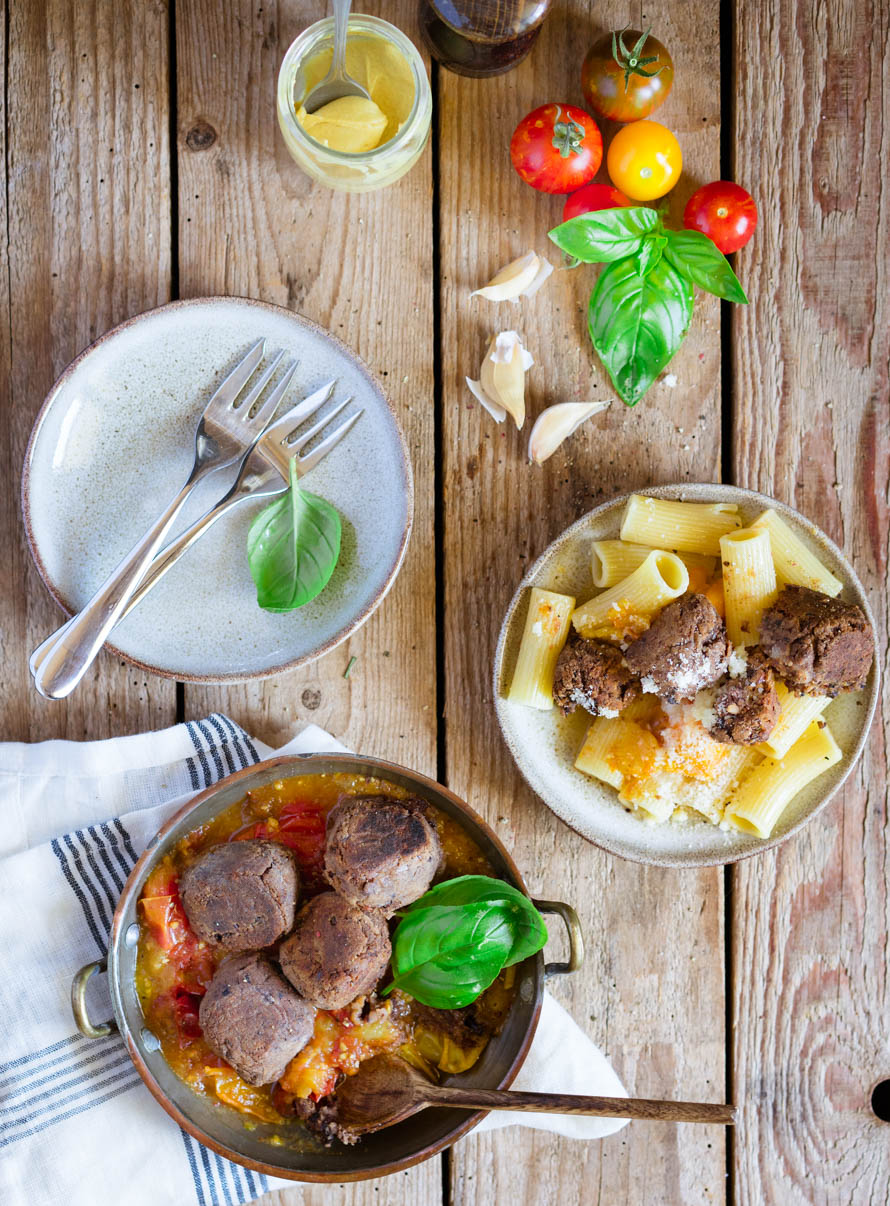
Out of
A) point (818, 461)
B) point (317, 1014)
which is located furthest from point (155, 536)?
point (818, 461)

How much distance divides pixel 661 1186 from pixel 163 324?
63.6 inches

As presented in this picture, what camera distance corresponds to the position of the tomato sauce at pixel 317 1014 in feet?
4.97

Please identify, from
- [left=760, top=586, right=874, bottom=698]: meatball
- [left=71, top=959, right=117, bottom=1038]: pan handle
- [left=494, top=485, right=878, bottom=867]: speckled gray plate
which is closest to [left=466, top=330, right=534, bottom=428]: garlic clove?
[left=494, top=485, right=878, bottom=867]: speckled gray plate

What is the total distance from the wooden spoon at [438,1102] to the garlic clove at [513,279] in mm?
1178

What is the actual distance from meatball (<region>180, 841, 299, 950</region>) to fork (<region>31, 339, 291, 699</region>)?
0.34m

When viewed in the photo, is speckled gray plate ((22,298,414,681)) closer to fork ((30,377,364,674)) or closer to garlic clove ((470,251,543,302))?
fork ((30,377,364,674))

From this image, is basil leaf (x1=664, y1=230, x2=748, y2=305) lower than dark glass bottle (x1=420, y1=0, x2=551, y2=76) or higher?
lower

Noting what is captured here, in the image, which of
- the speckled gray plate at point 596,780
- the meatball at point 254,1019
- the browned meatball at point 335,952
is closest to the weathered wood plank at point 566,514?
the speckled gray plate at point 596,780

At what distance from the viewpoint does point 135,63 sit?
1.68 metres

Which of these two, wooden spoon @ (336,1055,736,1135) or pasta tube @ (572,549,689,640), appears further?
pasta tube @ (572,549,689,640)

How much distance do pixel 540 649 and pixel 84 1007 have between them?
84 centimetres

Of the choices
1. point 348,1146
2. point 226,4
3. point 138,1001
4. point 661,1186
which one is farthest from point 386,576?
point 661,1186

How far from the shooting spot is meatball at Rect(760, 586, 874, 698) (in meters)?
1.49

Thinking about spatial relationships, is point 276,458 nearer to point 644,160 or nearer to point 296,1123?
point 644,160
